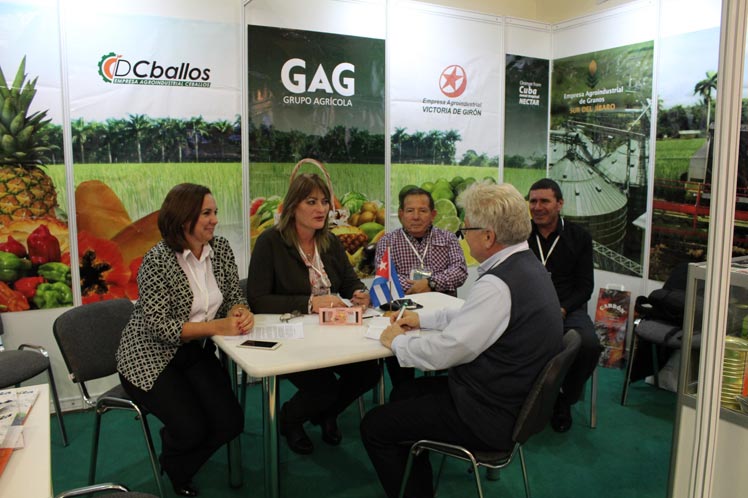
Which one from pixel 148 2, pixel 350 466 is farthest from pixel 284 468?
pixel 148 2

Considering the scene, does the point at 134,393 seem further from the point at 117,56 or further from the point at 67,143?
the point at 117,56

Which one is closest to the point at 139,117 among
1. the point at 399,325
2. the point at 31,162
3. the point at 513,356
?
the point at 31,162

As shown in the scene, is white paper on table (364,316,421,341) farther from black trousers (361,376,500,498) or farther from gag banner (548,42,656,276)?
gag banner (548,42,656,276)

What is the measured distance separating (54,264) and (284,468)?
1.86 metres

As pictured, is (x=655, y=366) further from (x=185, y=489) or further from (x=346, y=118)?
(x=185, y=489)

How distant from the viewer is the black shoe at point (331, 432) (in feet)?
10.5

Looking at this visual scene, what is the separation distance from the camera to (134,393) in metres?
2.42

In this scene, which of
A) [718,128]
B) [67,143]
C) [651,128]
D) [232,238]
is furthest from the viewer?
[651,128]

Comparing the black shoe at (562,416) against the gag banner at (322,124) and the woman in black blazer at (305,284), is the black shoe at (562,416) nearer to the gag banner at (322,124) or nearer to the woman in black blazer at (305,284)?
the woman in black blazer at (305,284)

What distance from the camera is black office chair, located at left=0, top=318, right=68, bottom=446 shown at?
2899 millimetres

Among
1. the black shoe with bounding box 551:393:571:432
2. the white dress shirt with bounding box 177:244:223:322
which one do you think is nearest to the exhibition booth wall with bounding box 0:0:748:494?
the white dress shirt with bounding box 177:244:223:322

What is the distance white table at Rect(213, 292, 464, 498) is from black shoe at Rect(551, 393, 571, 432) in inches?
62.0

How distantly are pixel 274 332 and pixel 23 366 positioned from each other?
1522mm

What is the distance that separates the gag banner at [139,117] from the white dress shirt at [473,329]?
7.41ft
